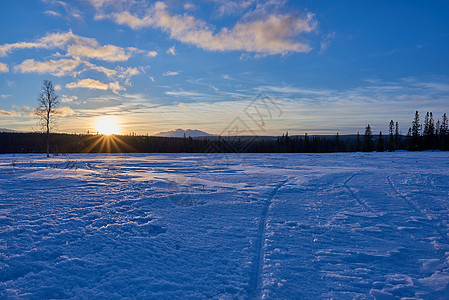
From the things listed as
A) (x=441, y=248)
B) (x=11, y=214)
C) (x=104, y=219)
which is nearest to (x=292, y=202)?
(x=441, y=248)

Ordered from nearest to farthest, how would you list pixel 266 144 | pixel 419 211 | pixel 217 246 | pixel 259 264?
pixel 259 264
pixel 217 246
pixel 419 211
pixel 266 144

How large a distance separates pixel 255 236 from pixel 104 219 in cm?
288

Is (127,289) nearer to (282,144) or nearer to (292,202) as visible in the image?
(292,202)

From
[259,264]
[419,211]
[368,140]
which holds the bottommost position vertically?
[259,264]

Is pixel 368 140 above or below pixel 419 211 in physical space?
above

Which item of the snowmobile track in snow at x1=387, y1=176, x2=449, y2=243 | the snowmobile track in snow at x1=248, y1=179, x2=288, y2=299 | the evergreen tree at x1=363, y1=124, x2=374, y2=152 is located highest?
the evergreen tree at x1=363, y1=124, x2=374, y2=152

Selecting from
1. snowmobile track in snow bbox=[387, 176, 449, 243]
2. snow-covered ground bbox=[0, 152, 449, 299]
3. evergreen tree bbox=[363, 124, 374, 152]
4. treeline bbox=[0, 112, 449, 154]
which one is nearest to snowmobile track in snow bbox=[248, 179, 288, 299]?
snow-covered ground bbox=[0, 152, 449, 299]

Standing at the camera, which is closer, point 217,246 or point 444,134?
point 217,246

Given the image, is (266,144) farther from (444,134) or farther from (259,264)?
(259,264)

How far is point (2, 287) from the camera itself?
2484 millimetres

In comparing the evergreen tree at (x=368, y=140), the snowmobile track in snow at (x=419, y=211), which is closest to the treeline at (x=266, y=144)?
the evergreen tree at (x=368, y=140)

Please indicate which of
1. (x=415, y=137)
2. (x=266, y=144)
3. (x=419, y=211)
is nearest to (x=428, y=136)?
(x=415, y=137)

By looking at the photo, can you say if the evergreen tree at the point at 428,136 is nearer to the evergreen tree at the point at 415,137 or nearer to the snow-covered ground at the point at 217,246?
the evergreen tree at the point at 415,137

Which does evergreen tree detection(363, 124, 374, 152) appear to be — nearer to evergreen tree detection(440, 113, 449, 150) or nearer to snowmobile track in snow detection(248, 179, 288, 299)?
evergreen tree detection(440, 113, 449, 150)
